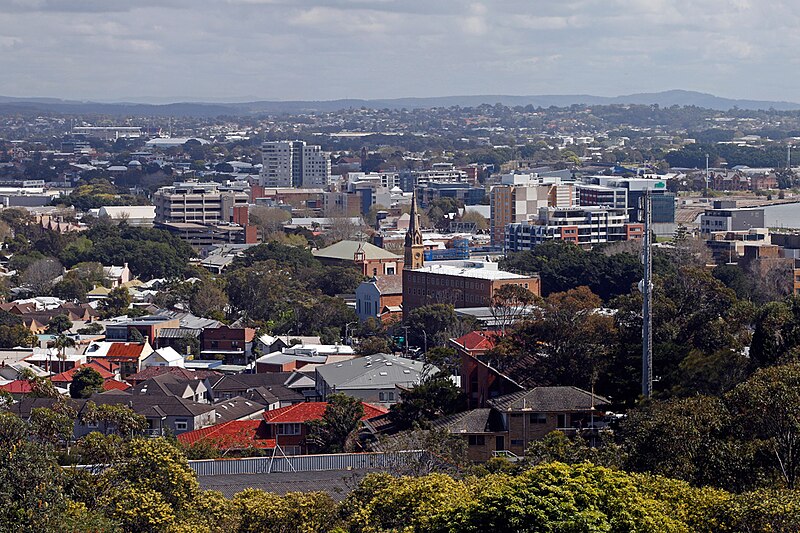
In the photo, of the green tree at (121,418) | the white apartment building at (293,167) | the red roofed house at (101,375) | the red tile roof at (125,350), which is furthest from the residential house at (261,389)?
the white apartment building at (293,167)

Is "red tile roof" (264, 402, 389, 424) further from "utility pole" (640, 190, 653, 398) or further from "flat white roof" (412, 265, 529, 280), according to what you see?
"flat white roof" (412, 265, 529, 280)

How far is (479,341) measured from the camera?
4172 cm

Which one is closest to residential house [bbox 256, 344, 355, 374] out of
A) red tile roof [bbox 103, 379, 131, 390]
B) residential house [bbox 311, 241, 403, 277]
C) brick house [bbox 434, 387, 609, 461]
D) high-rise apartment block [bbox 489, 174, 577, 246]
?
red tile roof [bbox 103, 379, 131, 390]

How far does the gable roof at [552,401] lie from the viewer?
103 feet

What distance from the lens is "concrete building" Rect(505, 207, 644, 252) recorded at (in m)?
81.6

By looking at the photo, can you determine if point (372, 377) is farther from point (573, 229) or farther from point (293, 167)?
point (293, 167)

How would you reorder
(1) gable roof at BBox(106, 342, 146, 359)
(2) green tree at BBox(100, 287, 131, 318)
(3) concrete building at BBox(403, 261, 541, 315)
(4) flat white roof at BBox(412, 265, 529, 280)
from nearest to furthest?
(1) gable roof at BBox(106, 342, 146, 359), (3) concrete building at BBox(403, 261, 541, 315), (2) green tree at BBox(100, 287, 131, 318), (4) flat white roof at BBox(412, 265, 529, 280)

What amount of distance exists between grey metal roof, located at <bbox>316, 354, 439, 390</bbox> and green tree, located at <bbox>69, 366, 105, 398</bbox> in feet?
19.8

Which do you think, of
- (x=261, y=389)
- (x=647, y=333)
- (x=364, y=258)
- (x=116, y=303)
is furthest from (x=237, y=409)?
(x=364, y=258)

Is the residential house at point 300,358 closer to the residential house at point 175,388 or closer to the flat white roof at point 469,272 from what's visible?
the residential house at point 175,388

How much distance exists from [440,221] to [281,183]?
5202 cm

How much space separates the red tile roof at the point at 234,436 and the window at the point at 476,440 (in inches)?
188

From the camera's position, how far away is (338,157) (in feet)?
642

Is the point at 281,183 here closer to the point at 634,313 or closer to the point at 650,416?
the point at 634,313
